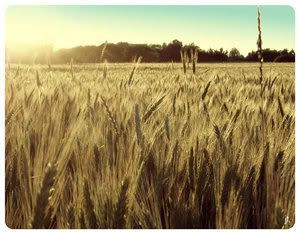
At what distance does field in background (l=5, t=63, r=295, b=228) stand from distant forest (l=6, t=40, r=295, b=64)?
0.03m

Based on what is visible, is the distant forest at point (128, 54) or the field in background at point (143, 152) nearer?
the field in background at point (143, 152)

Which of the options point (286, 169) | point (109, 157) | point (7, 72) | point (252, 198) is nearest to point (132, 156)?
point (109, 157)

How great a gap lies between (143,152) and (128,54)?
0.42 meters

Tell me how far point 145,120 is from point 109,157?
0.58ft

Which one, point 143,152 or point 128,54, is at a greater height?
point 128,54

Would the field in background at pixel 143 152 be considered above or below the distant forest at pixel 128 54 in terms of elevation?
below

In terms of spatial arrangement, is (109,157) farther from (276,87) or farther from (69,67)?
(276,87)

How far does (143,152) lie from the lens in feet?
3.74

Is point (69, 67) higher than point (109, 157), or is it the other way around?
point (69, 67)

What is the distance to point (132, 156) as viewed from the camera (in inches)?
44.9

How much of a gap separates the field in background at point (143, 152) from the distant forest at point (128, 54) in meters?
0.03

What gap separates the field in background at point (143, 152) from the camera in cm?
104

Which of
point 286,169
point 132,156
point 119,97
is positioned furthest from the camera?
point 119,97

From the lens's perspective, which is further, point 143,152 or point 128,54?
point 128,54
